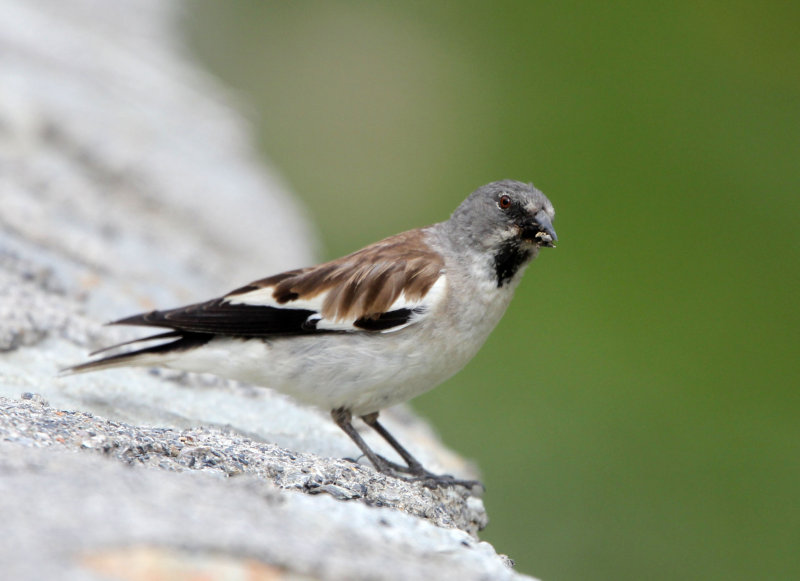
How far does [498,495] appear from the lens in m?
8.80

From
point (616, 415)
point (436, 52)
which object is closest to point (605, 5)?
point (436, 52)

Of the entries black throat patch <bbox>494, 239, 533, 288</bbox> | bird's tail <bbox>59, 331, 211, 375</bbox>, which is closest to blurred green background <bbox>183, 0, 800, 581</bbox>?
black throat patch <bbox>494, 239, 533, 288</bbox>

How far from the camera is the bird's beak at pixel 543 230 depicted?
4.79 metres

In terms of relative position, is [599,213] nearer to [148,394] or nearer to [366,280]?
[366,280]

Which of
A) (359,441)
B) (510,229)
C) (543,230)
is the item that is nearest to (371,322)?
(359,441)

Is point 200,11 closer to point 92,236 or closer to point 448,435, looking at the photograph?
point 448,435

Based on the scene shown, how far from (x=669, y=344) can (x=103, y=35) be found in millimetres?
8006

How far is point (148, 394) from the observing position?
15.9 feet

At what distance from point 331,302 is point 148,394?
970 mm

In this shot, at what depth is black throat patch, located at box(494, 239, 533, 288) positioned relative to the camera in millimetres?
4832

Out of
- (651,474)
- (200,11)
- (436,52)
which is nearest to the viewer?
(651,474)

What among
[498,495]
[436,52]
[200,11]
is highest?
[436,52]

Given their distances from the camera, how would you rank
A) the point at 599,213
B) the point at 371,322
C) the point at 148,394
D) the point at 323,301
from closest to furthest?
the point at 371,322
the point at 323,301
the point at 148,394
the point at 599,213

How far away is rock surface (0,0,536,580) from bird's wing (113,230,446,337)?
16.5 inches
